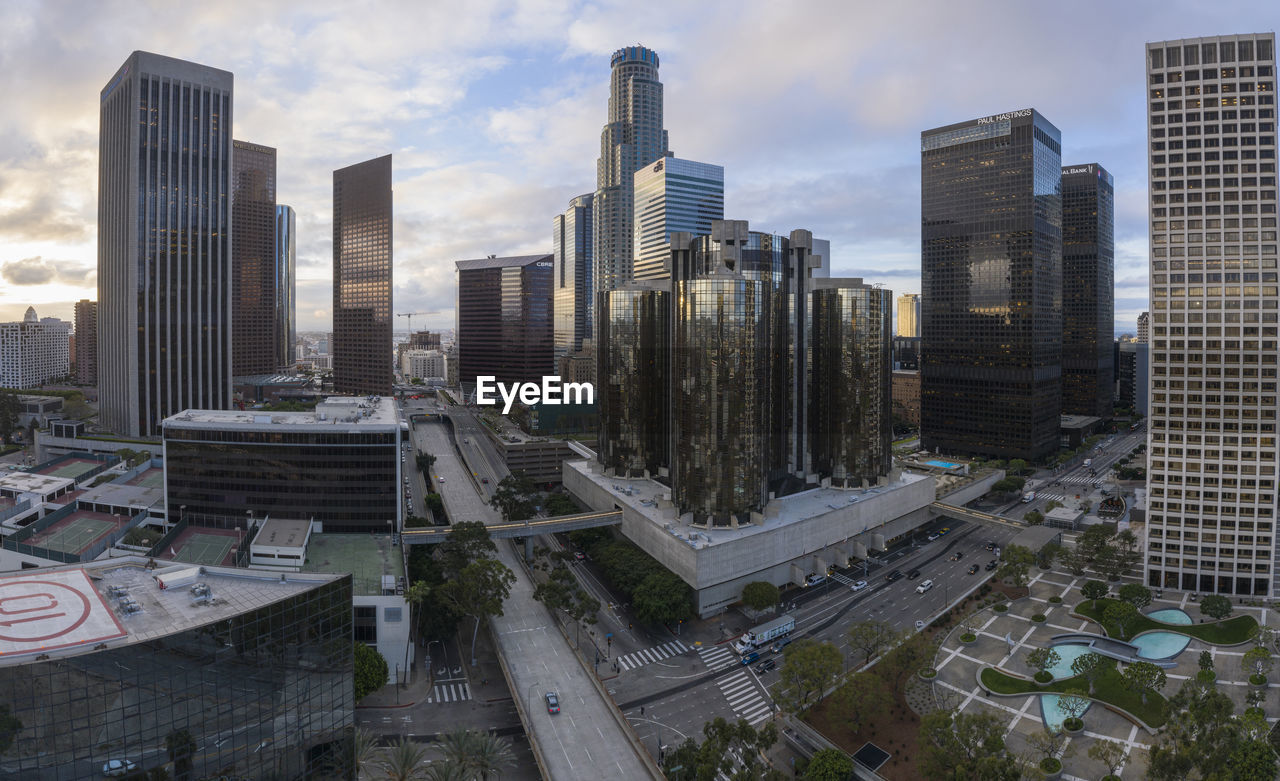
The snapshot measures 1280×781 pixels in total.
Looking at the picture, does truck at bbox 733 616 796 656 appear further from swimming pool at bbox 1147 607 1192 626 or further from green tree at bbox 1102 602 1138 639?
swimming pool at bbox 1147 607 1192 626

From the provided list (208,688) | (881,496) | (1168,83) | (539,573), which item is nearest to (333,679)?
(208,688)

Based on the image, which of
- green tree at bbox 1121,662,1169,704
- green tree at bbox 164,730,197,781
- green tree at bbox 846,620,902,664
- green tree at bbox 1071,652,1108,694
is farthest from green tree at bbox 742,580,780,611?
green tree at bbox 164,730,197,781

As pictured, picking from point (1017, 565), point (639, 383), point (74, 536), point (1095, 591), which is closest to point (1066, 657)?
point (1095, 591)

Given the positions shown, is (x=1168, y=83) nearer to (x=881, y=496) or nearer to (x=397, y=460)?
(x=881, y=496)

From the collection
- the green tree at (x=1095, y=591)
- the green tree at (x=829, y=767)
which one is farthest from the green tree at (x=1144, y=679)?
the green tree at (x=829, y=767)

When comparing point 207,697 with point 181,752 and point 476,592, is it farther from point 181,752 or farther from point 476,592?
point 476,592

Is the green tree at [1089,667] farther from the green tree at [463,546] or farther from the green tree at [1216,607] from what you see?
the green tree at [463,546]

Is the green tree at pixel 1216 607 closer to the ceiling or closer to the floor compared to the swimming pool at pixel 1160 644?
closer to the ceiling
